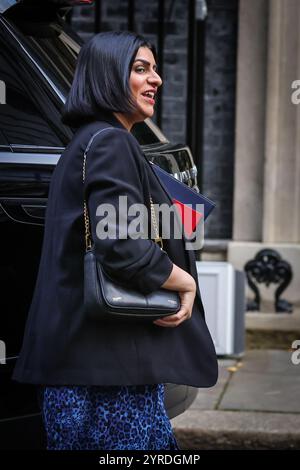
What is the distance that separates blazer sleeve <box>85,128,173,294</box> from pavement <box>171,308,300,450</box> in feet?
8.21

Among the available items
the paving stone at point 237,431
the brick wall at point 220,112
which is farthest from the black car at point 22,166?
the brick wall at point 220,112

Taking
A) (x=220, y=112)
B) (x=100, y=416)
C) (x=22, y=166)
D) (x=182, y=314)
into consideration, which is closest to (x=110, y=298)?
(x=182, y=314)

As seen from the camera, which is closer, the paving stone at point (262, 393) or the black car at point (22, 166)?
the black car at point (22, 166)

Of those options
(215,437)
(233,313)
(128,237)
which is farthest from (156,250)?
(233,313)

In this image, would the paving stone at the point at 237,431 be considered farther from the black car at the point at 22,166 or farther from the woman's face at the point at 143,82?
the woman's face at the point at 143,82

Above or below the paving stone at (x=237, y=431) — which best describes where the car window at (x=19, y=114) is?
above

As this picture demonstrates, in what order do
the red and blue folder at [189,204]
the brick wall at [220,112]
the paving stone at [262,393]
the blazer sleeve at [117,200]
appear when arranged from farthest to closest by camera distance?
the brick wall at [220,112]
the paving stone at [262,393]
the red and blue folder at [189,204]
the blazer sleeve at [117,200]

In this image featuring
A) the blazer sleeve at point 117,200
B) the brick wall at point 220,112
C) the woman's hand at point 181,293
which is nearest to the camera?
the blazer sleeve at point 117,200

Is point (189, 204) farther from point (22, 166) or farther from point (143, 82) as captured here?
point (22, 166)

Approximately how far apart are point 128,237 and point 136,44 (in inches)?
24.1

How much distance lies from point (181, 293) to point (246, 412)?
2646 millimetres

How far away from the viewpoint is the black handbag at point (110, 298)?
313cm

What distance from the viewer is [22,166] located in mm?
3945

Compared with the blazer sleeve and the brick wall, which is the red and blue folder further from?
the brick wall
